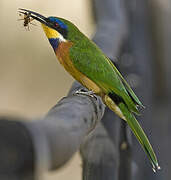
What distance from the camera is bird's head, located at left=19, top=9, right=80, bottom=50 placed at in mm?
2561

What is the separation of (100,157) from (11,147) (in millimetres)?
1205

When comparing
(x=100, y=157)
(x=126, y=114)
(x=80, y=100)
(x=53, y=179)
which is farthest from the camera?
(x=53, y=179)

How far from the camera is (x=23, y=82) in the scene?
687 centimetres

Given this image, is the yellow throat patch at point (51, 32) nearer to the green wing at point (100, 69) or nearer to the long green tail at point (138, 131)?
the green wing at point (100, 69)

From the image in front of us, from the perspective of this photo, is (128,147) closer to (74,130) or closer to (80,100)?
(80,100)

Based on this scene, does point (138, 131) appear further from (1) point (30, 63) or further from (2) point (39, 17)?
(1) point (30, 63)

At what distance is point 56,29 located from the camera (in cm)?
262

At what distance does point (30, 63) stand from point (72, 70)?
15.6 feet

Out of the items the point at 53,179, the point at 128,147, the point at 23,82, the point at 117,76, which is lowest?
the point at 53,179

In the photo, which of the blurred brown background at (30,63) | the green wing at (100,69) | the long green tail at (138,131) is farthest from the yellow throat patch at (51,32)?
the blurred brown background at (30,63)

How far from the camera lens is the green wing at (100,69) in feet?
7.83

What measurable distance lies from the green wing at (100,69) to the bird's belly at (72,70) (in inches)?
0.6

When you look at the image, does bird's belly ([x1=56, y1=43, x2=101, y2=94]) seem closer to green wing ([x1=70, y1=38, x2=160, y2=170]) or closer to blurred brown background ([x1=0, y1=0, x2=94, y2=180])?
green wing ([x1=70, y1=38, x2=160, y2=170])

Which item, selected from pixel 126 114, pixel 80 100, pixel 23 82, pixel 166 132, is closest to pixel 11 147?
pixel 80 100
